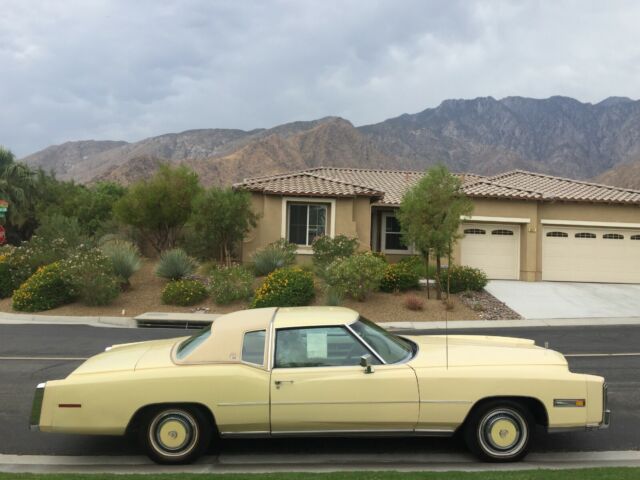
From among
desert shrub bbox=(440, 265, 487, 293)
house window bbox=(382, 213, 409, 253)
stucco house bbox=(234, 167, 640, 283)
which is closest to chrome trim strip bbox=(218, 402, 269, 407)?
desert shrub bbox=(440, 265, 487, 293)

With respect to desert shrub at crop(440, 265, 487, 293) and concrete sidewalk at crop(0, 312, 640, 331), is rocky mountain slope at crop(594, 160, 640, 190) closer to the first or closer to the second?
desert shrub at crop(440, 265, 487, 293)

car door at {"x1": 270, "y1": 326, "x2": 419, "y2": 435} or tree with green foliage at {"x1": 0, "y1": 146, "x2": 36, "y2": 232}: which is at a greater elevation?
tree with green foliage at {"x1": 0, "y1": 146, "x2": 36, "y2": 232}

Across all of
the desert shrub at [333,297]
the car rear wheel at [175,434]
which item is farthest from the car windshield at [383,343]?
the desert shrub at [333,297]

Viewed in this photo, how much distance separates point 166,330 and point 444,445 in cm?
985

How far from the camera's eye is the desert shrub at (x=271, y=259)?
19.3 metres

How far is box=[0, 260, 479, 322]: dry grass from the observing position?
52.4 ft

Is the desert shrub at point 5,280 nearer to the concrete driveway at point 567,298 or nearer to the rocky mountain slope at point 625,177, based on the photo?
the concrete driveway at point 567,298

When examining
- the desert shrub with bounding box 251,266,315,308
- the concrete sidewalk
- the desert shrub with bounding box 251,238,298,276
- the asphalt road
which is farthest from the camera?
the desert shrub with bounding box 251,238,298,276

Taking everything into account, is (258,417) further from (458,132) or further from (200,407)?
(458,132)

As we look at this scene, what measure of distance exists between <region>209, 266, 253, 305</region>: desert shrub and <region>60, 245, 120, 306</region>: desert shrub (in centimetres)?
295

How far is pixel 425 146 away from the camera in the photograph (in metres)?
118

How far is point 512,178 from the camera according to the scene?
2648cm

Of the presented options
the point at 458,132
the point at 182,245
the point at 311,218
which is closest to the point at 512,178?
the point at 311,218

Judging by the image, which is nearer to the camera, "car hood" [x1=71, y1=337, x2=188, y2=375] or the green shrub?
"car hood" [x1=71, y1=337, x2=188, y2=375]
